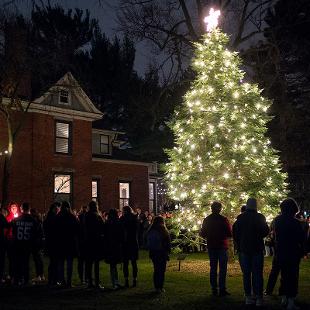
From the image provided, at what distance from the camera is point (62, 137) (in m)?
29.5

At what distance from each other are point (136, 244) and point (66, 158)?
1778 cm

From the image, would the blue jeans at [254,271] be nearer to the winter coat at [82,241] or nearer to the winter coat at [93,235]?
the winter coat at [93,235]

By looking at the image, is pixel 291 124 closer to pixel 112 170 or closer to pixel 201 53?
pixel 112 170

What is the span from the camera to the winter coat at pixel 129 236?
40.0ft

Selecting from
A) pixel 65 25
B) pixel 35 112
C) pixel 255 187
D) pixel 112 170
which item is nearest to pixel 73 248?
pixel 255 187

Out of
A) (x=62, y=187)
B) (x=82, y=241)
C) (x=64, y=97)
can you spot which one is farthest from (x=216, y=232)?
(x=64, y=97)

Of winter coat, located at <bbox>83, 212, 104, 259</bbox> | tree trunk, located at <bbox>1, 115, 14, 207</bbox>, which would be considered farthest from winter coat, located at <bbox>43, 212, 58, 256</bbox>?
tree trunk, located at <bbox>1, 115, 14, 207</bbox>

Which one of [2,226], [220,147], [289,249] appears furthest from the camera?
[220,147]

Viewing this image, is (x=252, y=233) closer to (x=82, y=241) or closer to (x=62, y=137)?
(x=82, y=241)

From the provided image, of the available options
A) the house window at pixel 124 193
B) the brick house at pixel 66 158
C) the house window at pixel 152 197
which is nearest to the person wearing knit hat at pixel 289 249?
the brick house at pixel 66 158

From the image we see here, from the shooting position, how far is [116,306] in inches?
395

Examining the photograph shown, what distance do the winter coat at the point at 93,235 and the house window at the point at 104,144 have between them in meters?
21.9

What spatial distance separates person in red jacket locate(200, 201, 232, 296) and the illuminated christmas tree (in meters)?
5.61

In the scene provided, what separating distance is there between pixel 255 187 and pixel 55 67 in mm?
11533
